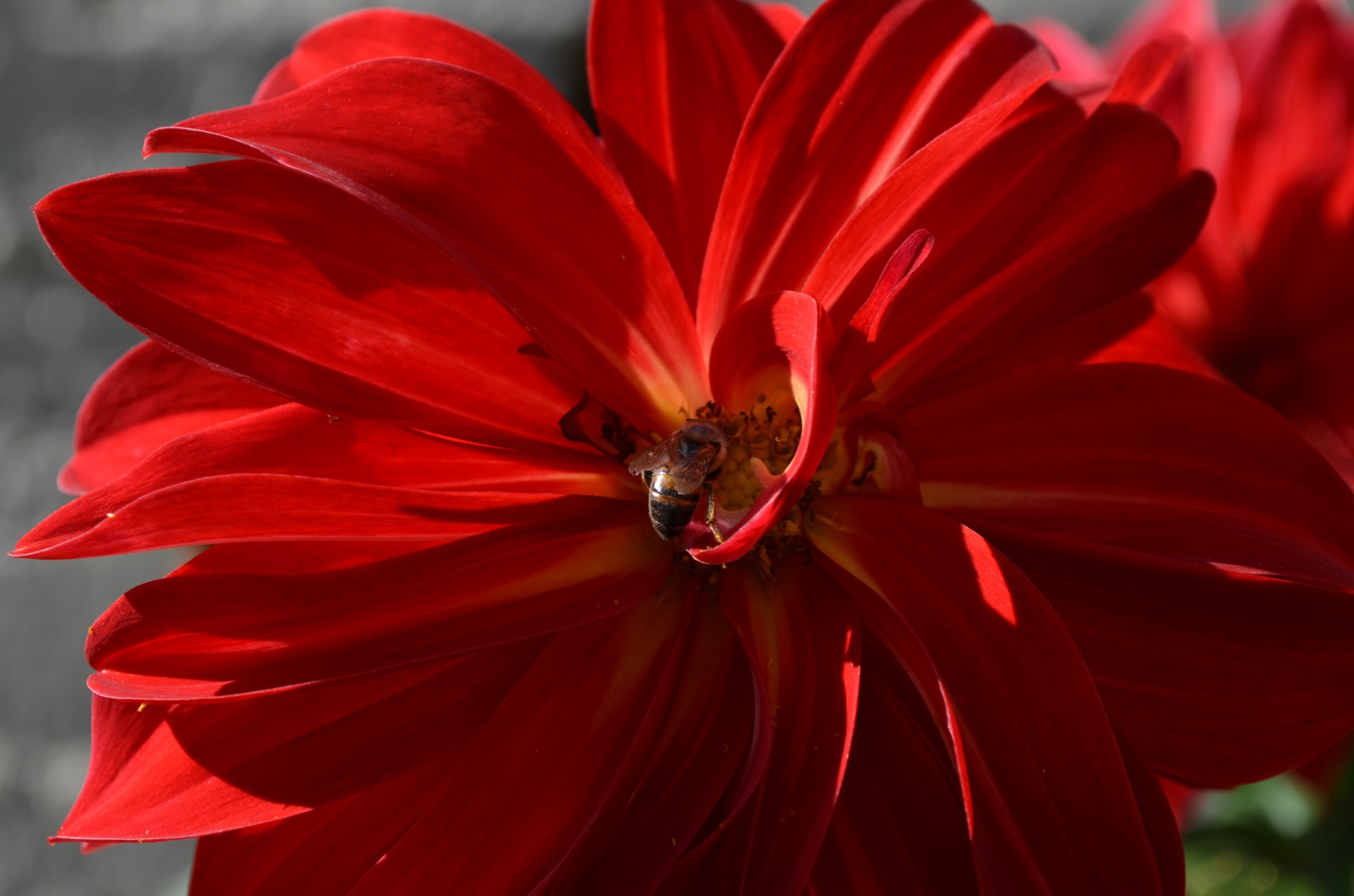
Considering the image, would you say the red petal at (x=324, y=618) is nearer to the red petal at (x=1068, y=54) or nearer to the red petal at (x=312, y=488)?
the red petal at (x=312, y=488)

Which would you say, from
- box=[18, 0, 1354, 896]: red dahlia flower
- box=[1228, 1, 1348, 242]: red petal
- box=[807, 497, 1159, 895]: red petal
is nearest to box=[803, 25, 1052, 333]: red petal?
box=[18, 0, 1354, 896]: red dahlia flower

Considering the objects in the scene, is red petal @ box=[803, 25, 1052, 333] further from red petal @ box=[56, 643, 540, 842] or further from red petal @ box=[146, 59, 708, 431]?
red petal @ box=[56, 643, 540, 842]

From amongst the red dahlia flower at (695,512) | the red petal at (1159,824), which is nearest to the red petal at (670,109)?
the red dahlia flower at (695,512)

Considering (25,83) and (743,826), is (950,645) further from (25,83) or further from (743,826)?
(25,83)

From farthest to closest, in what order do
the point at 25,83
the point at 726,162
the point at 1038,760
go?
the point at 25,83, the point at 726,162, the point at 1038,760

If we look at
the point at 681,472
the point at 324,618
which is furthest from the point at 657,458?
the point at 324,618

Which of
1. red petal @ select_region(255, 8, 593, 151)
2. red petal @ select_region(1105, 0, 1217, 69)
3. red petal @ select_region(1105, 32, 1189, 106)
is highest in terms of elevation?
red petal @ select_region(255, 8, 593, 151)

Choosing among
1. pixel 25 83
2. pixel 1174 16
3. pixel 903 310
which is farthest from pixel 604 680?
pixel 25 83

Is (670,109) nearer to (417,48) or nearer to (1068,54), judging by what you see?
(417,48)
